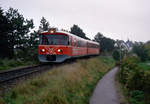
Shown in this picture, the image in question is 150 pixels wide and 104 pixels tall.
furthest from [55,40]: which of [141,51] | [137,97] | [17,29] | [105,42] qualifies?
[105,42]

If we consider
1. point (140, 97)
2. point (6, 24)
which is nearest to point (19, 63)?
point (6, 24)

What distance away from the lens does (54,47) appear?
14219 millimetres

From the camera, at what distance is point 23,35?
28531 millimetres

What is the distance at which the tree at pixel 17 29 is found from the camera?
85.7 ft

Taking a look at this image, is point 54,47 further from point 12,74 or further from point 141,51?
point 141,51

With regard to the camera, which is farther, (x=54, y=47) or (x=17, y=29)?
(x=17, y=29)

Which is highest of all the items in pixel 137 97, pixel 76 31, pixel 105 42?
pixel 76 31

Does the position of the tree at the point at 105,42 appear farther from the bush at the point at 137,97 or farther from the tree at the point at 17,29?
the bush at the point at 137,97

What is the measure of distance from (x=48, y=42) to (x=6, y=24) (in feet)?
43.4

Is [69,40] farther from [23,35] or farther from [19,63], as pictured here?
[23,35]

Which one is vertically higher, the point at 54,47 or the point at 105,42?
the point at 105,42

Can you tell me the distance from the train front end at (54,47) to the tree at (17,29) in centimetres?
1250

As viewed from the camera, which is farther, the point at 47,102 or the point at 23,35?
the point at 23,35

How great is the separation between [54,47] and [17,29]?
15945 mm
